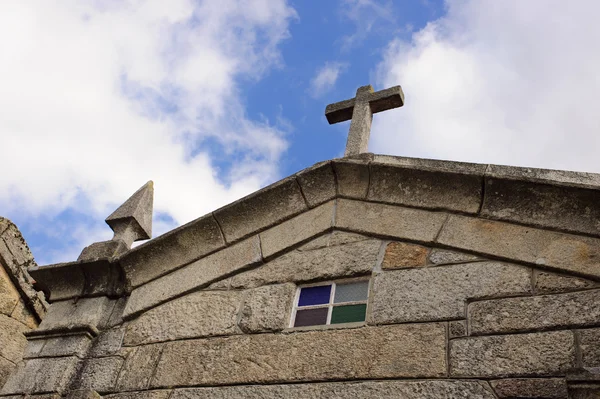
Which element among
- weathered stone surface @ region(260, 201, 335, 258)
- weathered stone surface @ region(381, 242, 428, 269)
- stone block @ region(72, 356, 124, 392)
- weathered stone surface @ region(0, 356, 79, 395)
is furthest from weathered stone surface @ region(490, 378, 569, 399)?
weathered stone surface @ region(0, 356, 79, 395)

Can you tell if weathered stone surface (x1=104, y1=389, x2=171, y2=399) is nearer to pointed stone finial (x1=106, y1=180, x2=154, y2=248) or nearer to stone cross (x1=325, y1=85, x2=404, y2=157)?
pointed stone finial (x1=106, y1=180, x2=154, y2=248)

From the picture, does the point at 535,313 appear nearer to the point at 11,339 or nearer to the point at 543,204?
the point at 543,204

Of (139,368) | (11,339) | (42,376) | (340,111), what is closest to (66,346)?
(42,376)

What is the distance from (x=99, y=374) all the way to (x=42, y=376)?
1.32 ft

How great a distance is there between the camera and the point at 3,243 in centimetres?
565

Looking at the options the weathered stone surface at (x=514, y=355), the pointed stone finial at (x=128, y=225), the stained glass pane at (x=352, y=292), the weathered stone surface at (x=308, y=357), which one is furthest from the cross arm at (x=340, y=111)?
the weathered stone surface at (x=514, y=355)

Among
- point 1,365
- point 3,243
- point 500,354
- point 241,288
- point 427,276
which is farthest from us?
point 3,243

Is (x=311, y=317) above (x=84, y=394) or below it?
above

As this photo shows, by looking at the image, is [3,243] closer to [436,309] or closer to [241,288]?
[241,288]

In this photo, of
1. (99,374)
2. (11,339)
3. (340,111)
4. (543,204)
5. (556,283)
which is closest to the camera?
(556,283)

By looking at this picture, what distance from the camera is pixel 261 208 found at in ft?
13.8

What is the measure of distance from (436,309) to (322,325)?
0.66 metres

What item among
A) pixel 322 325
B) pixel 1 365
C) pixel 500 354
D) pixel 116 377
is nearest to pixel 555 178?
pixel 500 354

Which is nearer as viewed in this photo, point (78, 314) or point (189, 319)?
point (189, 319)
